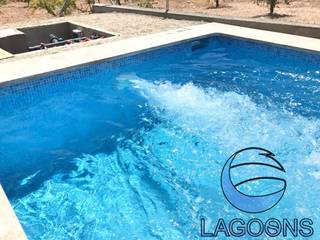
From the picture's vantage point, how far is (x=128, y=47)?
20.6 feet

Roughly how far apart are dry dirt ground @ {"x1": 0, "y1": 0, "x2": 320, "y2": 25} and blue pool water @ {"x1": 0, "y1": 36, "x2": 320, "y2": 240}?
3885mm

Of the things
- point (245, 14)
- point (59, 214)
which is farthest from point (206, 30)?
point (59, 214)

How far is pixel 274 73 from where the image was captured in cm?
600

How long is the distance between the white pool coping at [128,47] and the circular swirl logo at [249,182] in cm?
259

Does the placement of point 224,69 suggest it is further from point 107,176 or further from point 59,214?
point 59,214

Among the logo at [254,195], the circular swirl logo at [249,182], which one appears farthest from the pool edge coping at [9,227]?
the circular swirl logo at [249,182]

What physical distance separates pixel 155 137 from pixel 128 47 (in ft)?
7.54

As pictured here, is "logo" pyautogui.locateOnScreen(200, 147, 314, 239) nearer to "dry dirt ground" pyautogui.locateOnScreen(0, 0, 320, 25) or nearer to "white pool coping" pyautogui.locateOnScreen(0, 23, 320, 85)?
"white pool coping" pyautogui.locateOnScreen(0, 23, 320, 85)

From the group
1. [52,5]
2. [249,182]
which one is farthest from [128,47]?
[52,5]

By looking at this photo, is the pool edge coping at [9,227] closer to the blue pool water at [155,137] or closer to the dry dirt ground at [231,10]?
the blue pool water at [155,137]

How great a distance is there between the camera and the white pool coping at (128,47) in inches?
210

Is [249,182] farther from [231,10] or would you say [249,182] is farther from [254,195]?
[231,10]

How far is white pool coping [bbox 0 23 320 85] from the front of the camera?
210 inches

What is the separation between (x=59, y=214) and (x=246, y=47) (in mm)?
4813
